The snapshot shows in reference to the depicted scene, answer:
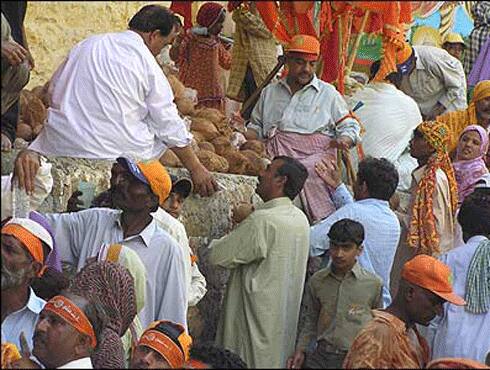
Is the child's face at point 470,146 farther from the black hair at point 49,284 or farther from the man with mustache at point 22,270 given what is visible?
the man with mustache at point 22,270

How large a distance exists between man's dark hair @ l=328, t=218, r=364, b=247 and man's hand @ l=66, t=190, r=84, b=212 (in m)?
1.31

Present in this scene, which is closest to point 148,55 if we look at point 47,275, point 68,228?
point 68,228

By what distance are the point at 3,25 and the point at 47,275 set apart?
161 cm

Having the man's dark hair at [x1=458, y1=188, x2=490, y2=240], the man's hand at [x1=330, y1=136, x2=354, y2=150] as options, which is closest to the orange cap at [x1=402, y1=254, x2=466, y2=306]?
the man's dark hair at [x1=458, y1=188, x2=490, y2=240]

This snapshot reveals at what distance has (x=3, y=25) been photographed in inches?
138

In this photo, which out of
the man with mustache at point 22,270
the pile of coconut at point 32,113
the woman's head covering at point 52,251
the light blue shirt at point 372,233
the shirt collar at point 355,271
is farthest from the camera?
the pile of coconut at point 32,113

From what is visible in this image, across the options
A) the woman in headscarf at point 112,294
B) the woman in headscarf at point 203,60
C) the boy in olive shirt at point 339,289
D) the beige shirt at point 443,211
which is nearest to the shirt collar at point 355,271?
the boy in olive shirt at point 339,289

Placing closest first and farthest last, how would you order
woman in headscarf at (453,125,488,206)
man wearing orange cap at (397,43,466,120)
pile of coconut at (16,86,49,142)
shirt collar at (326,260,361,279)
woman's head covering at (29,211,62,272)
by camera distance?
woman's head covering at (29,211,62,272)
shirt collar at (326,260,361,279)
pile of coconut at (16,86,49,142)
woman in headscarf at (453,125,488,206)
man wearing orange cap at (397,43,466,120)

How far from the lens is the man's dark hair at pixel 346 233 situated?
573 centimetres

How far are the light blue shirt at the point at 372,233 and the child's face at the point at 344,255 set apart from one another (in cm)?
48

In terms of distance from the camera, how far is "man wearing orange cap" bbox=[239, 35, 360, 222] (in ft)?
22.9

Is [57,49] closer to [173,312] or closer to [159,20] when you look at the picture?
[159,20]

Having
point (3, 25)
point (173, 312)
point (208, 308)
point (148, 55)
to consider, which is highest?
point (3, 25)

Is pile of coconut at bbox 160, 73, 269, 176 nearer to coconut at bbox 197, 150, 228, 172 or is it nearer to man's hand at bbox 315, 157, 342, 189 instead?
coconut at bbox 197, 150, 228, 172
